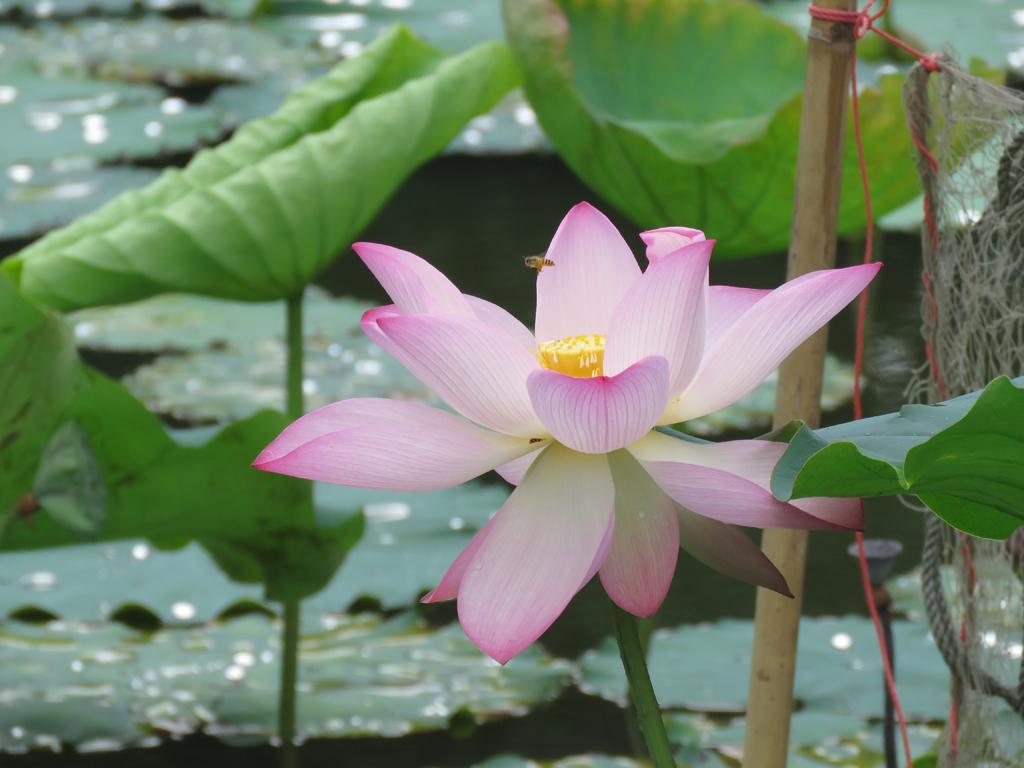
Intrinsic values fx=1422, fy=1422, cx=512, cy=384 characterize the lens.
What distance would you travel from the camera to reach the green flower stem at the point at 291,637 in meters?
1.16

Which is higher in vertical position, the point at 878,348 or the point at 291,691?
the point at 878,348

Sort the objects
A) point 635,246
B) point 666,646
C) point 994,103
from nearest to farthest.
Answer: point 994,103, point 666,646, point 635,246

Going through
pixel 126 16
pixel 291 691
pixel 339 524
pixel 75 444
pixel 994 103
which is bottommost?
pixel 291 691

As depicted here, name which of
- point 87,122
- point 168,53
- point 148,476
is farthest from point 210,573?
point 168,53

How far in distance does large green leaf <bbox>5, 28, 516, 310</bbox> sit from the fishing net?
1.71ft

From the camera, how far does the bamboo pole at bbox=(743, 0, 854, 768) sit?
0.70 meters

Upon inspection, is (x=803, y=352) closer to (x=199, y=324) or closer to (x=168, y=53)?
(x=199, y=324)

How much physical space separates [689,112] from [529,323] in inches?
23.4

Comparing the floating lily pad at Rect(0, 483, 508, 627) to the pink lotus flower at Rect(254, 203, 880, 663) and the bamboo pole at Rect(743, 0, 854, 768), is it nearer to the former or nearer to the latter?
the bamboo pole at Rect(743, 0, 854, 768)

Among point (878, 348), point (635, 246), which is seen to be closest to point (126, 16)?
point (635, 246)

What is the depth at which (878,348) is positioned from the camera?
1952 millimetres

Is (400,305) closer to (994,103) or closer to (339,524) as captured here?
(994,103)

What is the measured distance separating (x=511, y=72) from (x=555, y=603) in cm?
93

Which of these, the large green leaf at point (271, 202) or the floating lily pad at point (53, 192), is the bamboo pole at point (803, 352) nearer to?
the large green leaf at point (271, 202)
